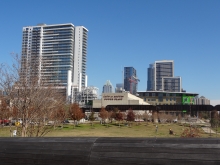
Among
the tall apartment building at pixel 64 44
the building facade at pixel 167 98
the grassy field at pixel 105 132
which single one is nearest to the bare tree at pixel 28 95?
the grassy field at pixel 105 132

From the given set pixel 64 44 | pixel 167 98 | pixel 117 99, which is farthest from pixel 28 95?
pixel 64 44

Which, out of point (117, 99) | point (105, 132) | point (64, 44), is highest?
point (64, 44)

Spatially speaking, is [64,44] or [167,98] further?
[64,44]

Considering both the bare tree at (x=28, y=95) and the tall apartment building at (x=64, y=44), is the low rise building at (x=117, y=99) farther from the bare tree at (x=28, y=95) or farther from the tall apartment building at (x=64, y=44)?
the bare tree at (x=28, y=95)

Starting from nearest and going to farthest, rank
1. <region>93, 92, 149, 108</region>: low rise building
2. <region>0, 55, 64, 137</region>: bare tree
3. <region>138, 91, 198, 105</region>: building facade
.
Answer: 1. <region>0, 55, 64, 137</region>: bare tree
2. <region>93, 92, 149, 108</region>: low rise building
3. <region>138, 91, 198, 105</region>: building facade

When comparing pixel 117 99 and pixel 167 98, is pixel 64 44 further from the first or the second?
pixel 117 99

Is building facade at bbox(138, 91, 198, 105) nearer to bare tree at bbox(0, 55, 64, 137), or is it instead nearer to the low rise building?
the low rise building

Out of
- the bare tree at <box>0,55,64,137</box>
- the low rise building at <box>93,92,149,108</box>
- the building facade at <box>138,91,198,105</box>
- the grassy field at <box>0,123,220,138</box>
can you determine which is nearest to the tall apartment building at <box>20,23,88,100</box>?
the building facade at <box>138,91,198,105</box>

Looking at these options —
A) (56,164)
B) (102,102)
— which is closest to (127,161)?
(56,164)

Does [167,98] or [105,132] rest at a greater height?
[167,98]

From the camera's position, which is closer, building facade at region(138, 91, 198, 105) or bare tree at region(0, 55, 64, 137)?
bare tree at region(0, 55, 64, 137)

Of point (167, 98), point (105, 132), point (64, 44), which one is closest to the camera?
point (105, 132)

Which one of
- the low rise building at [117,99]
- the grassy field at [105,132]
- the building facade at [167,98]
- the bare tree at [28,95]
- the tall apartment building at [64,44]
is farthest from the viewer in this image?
the tall apartment building at [64,44]

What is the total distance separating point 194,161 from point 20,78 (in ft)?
35.9
